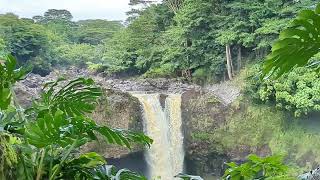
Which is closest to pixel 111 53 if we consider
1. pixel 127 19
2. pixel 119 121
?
pixel 127 19

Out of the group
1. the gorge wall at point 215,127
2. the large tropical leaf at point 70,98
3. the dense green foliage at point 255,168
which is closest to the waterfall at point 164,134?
the gorge wall at point 215,127

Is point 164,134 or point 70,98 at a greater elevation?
point 70,98

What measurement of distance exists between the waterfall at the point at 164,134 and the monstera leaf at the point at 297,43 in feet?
22.4

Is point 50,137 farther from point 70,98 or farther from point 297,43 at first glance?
point 297,43

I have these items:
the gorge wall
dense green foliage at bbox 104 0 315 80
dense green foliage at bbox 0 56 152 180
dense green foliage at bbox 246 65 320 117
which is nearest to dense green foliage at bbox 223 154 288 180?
dense green foliage at bbox 0 56 152 180

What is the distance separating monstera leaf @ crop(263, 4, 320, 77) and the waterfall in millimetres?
6827

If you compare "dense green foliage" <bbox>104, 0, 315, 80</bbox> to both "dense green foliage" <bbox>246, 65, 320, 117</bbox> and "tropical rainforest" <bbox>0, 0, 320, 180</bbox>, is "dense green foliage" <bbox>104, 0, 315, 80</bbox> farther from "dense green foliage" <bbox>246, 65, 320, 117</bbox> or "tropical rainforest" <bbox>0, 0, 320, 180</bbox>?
"dense green foliage" <bbox>246, 65, 320, 117</bbox>

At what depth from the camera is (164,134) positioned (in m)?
7.66

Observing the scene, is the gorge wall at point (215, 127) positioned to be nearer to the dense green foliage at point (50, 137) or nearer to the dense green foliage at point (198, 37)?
the dense green foliage at point (198, 37)

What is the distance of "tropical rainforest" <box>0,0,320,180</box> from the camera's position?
77cm

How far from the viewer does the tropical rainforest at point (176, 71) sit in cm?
77

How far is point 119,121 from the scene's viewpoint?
7086 millimetres

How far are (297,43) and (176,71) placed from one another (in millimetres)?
9089

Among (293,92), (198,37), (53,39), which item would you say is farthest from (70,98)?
(53,39)
